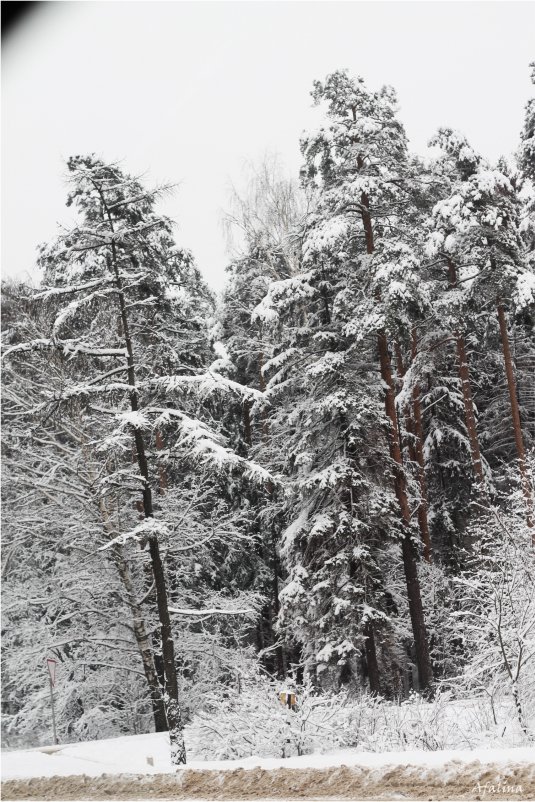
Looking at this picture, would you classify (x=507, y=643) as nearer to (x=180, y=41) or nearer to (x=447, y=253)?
(x=447, y=253)

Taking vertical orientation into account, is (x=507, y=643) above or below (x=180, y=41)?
below

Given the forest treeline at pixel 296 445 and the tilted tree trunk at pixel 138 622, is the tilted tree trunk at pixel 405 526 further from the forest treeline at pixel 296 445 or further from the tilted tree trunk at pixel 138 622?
the tilted tree trunk at pixel 138 622

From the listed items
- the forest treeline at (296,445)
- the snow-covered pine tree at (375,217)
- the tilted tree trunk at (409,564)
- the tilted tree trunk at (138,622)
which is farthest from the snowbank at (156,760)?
the snow-covered pine tree at (375,217)

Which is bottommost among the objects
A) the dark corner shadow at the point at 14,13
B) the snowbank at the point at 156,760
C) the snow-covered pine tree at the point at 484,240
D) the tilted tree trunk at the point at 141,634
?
the snowbank at the point at 156,760

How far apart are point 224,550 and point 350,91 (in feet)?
44.3

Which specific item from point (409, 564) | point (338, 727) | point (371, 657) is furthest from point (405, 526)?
point (338, 727)

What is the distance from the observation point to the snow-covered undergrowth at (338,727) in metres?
8.98

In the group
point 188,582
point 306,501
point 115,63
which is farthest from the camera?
point 188,582

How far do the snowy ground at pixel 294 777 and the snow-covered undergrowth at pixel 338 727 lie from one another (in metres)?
0.45

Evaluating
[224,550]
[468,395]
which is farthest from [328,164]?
[224,550]

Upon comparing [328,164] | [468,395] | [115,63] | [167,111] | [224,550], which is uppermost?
[167,111]

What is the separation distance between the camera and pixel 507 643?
33.0 ft

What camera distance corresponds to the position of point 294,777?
7.97 meters

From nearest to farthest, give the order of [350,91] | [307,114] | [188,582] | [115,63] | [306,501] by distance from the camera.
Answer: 1. [115,63]
2. [350,91]
3. [306,501]
4. [188,582]
5. [307,114]
